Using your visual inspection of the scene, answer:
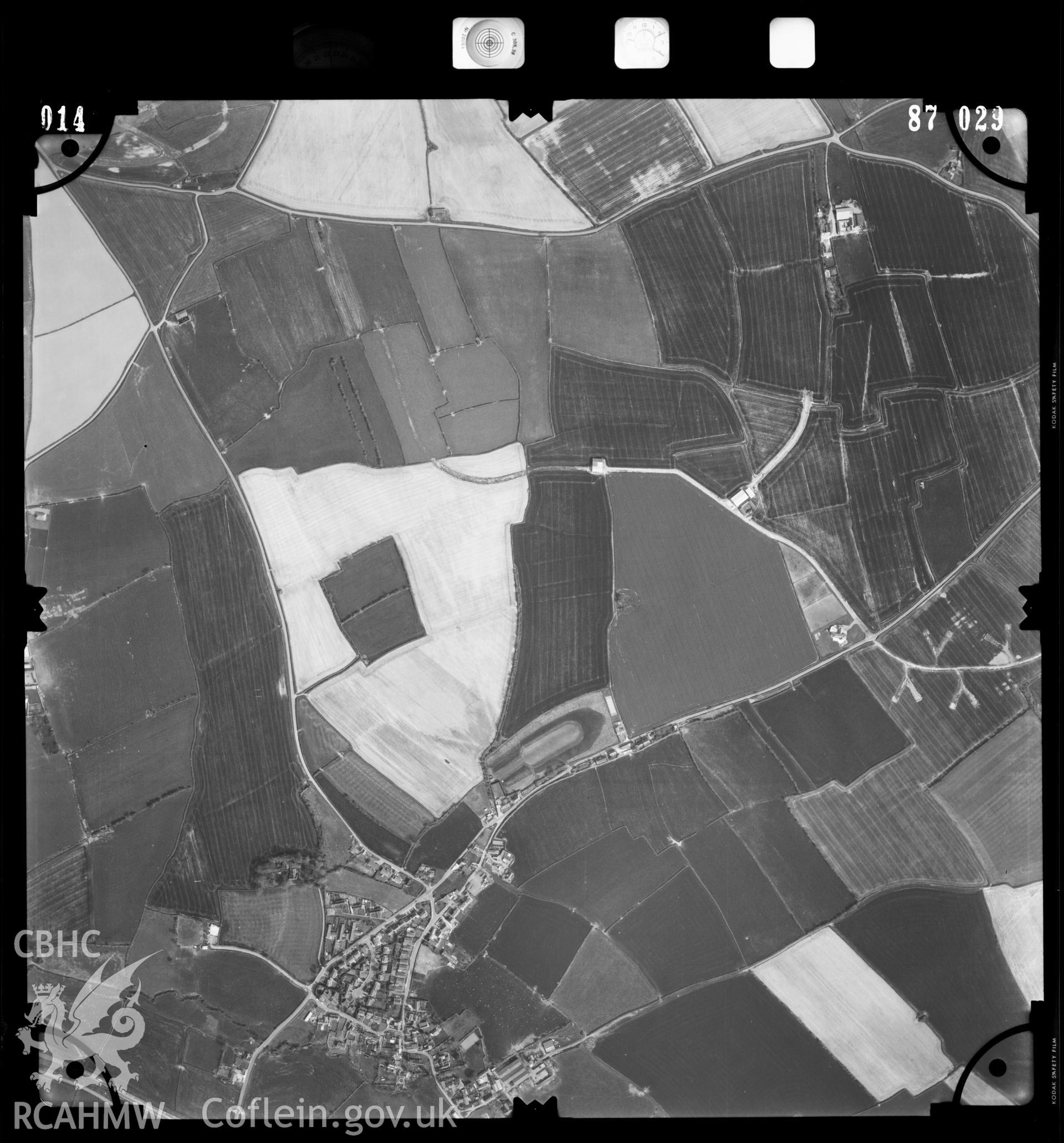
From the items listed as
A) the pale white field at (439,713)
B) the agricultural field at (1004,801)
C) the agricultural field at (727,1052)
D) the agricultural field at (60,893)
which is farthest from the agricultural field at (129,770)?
the agricultural field at (1004,801)

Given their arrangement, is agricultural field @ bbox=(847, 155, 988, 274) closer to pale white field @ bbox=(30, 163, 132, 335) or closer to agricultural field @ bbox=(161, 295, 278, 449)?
agricultural field @ bbox=(161, 295, 278, 449)

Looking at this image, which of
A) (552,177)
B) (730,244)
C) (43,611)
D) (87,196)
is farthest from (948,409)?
(43,611)

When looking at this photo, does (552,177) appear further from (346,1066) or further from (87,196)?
(346,1066)

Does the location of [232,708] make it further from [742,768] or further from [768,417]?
[768,417]

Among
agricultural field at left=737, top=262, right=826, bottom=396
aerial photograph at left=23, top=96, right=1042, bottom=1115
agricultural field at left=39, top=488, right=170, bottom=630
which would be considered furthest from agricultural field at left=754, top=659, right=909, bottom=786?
agricultural field at left=39, top=488, right=170, bottom=630

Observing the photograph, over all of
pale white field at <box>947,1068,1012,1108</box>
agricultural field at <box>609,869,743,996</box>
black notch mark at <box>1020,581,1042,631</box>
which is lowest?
pale white field at <box>947,1068,1012,1108</box>

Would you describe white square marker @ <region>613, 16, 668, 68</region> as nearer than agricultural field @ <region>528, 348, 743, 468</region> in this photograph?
Yes
